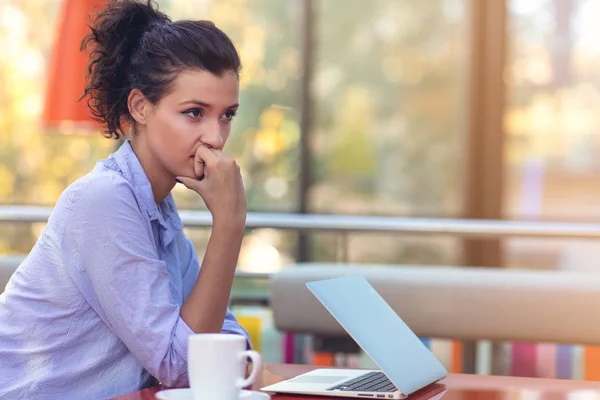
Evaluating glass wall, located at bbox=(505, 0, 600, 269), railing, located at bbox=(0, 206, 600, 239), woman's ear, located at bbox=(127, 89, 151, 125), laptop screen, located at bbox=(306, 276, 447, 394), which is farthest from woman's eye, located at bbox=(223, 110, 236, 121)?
glass wall, located at bbox=(505, 0, 600, 269)

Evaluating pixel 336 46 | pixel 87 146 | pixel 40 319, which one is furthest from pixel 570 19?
pixel 40 319

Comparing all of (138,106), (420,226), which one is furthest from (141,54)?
(420,226)

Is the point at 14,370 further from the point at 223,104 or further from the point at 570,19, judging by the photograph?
the point at 570,19

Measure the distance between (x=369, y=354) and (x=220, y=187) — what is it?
0.34 metres

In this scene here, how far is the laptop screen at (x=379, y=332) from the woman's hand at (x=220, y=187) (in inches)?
7.1

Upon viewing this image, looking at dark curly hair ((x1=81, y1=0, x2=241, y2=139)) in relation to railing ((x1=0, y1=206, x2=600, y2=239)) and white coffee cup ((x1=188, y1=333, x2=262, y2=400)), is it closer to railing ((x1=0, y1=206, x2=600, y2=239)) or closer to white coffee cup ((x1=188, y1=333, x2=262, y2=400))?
white coffee cup ((x1=188, y1=333, x2=262, y2=400))

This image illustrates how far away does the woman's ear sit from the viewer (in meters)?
1.37

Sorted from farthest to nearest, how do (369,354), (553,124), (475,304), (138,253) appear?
(553,124), (475,304), (138,253), (369,354)

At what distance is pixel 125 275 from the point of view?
1.22m

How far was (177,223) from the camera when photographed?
143cm

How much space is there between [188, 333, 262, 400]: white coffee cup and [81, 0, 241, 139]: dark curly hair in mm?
500

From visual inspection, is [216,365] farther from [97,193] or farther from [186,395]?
[97,193]

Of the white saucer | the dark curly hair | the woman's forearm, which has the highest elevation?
the dark curly hair

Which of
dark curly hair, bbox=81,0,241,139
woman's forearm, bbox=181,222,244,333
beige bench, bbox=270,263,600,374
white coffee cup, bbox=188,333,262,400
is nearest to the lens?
white coffee cup, bbox=188,333,262,400
